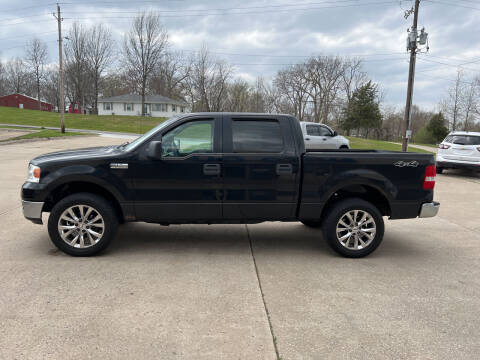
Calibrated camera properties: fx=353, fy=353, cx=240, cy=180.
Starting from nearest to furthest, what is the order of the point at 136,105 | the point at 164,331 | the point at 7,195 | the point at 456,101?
the point at 164,331, the point at 7,195, the point at 456,101, the point at 136,105

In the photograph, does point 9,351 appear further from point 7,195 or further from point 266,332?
point 7,195

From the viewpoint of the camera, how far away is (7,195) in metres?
7.98

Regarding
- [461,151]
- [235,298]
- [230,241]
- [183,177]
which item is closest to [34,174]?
[183,177]

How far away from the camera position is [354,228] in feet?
15.4

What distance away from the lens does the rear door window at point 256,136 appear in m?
4.60

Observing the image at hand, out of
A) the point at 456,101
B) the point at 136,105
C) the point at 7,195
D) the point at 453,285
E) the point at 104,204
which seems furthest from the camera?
the point at 136,105

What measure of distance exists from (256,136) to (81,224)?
8.21 feet

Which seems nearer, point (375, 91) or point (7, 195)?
point (7, 195)

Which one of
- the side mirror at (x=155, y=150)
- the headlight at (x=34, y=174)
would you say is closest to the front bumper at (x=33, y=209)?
the headlight at (x=34, y=174)

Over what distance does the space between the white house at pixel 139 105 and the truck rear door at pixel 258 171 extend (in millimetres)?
59670

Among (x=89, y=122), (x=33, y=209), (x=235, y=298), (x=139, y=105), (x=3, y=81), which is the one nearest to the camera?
(x=235, y=298)

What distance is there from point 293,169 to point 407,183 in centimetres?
156

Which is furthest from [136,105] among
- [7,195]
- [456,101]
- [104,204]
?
[104,204]

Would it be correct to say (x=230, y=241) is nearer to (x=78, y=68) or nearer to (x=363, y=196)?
(x=363, y=196)
